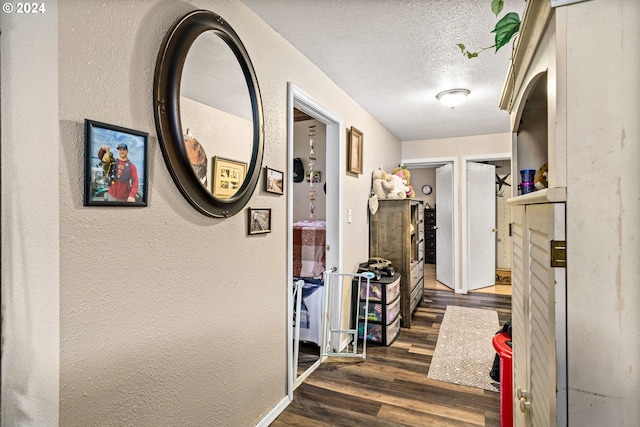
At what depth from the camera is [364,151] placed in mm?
3480

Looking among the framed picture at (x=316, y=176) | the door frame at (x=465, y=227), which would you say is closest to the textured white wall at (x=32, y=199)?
the framed picture at (x=316, y=176)

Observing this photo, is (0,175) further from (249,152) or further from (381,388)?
(381,388)

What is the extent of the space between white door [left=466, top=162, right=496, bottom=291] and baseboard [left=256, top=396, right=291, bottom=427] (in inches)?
146

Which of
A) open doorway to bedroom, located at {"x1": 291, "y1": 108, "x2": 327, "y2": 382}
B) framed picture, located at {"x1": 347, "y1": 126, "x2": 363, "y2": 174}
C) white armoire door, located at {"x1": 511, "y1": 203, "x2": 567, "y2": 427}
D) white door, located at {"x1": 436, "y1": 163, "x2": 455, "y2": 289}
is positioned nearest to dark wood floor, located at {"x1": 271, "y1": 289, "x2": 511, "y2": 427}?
open doorway to bedroom, located at {"x1": 291, "y1": 108, "x2": 327, "y2": 382}

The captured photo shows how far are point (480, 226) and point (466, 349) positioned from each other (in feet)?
8.79

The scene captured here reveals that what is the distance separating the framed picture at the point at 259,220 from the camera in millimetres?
1722

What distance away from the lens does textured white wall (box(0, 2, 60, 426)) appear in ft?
3.02

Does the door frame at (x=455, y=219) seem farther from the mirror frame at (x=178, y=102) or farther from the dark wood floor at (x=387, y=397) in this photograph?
the mirror frame at (x=178, y=102)

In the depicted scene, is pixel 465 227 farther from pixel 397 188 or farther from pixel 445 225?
pixel 397 188

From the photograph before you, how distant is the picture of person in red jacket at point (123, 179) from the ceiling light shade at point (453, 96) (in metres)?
2.66

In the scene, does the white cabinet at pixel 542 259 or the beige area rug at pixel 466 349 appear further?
the beige area rug at pixel 466 349

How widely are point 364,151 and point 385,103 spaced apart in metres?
0.52

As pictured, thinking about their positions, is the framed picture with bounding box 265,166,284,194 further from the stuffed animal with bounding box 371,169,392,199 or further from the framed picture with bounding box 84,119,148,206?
the stuffed animal with bounding box 371,169,392,199

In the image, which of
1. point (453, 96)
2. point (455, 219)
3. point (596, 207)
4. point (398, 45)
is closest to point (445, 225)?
point (455, 219)
